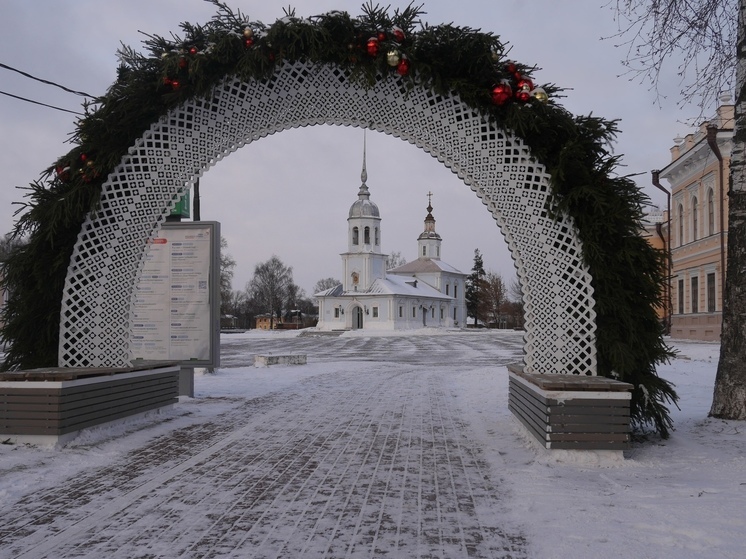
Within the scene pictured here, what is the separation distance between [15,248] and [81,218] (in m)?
0.89

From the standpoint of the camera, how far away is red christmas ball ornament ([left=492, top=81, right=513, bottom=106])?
6477 mm

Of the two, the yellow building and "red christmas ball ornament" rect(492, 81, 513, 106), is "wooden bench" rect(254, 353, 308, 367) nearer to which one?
"red christmas ball ornament" rect(492, 81, 513, 106)

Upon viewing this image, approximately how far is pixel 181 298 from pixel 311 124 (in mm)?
4842

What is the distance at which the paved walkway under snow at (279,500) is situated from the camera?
3.83 metres

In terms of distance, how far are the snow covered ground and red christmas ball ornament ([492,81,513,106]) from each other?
335cm

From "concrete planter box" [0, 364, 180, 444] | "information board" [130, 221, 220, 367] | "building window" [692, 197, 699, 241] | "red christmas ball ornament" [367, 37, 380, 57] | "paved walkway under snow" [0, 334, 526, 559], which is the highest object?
"building window" [692, 197, 699, 241]

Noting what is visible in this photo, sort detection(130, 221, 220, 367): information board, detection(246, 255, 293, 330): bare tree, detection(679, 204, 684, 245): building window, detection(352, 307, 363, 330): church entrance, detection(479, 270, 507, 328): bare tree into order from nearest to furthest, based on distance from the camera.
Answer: detection(130, 221, 220, 367): information board, detection(679, 204, 684, 245): building window, detection(352, 307, 363, 330): church entrance, detection(479, 270, 507, 328): bare tree, detection(246, 255, 293, 330): bare tree

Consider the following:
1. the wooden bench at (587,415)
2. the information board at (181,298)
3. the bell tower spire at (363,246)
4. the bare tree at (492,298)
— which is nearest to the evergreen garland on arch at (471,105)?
the wooden bench at (587,415)

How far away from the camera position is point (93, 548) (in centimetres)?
377

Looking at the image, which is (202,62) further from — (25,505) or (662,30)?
(662,30)

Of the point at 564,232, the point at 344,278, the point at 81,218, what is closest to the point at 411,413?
the point at 564,232

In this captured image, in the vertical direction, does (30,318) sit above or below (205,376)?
above

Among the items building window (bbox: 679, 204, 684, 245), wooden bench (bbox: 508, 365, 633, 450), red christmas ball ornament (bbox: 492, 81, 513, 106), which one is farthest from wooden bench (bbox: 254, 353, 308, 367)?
building window (bbox: 679, 204, 684, 245)

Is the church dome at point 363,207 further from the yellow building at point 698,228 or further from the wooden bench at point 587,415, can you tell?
the wooden bench at point 587,415
